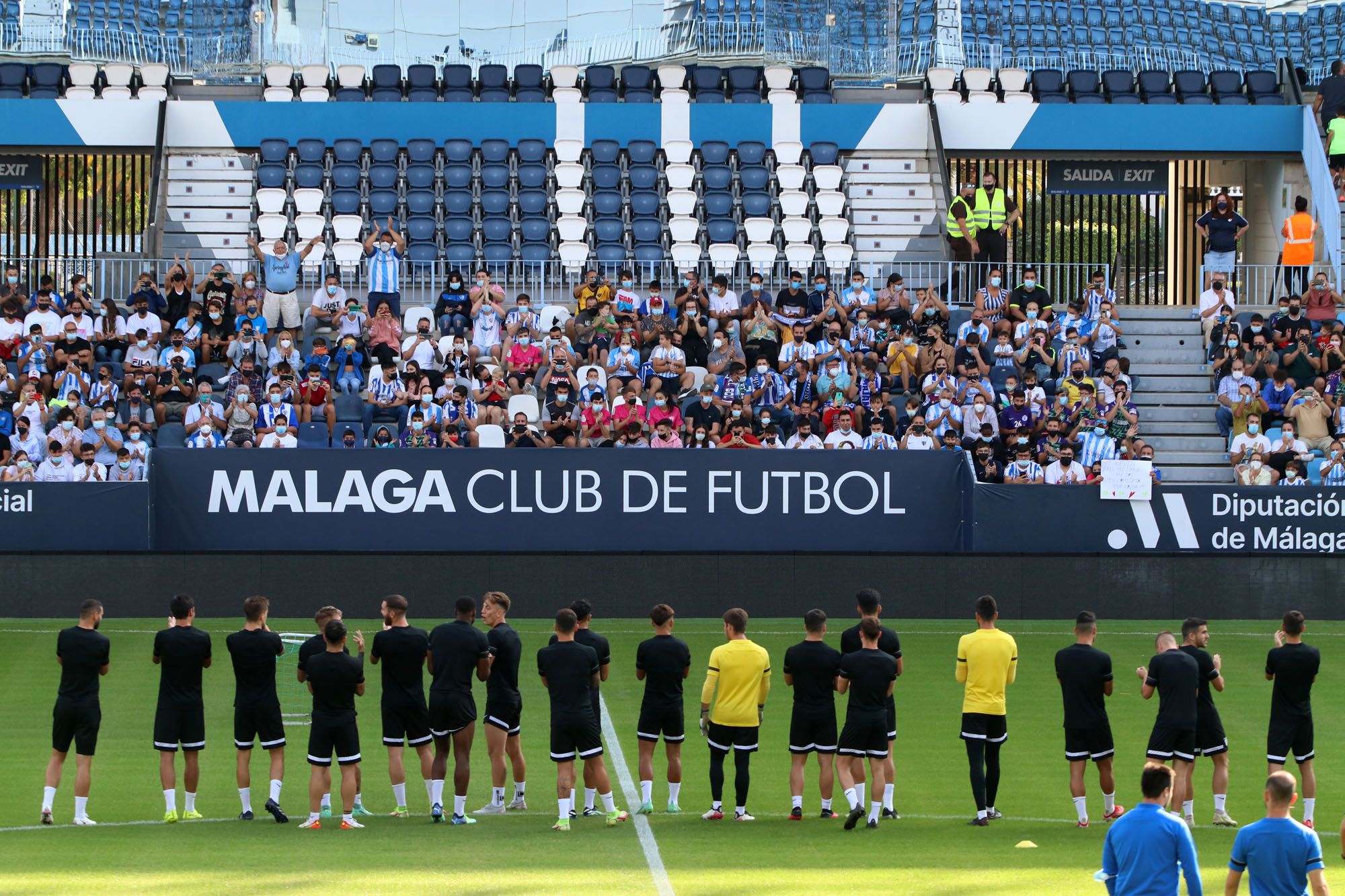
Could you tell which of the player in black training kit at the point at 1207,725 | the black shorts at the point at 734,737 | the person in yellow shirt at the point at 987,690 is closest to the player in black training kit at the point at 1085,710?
the person in yellow shirt at the point at 987,690

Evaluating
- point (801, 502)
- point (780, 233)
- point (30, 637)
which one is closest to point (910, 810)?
point (801, 502)

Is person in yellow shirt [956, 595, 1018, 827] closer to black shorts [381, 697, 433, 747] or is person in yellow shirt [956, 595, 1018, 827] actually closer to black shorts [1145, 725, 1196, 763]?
black shorts [1145, 725, 1196, 763]

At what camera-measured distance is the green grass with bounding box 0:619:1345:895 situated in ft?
35.8

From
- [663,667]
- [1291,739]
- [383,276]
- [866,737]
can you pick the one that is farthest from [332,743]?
[383,276]

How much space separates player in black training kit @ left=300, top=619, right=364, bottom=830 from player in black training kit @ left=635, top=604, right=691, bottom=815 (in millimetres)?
1971

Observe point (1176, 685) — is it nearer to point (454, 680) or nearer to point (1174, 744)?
point (1174, 744)

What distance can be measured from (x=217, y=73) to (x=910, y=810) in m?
24.6

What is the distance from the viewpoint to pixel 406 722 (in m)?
13.0

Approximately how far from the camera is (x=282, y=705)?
17.1m

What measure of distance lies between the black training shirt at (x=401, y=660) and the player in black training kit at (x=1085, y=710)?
4.43 meters

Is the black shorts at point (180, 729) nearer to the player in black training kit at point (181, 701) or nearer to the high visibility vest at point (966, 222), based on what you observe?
the player in black training kit at point (181, 701)

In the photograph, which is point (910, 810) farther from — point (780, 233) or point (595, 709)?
point (780, 233)

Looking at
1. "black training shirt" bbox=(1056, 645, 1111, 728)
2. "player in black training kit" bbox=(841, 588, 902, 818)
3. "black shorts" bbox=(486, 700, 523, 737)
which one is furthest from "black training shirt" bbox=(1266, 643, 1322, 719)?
"black shorts" bbox=(486, 700, 523, 737)

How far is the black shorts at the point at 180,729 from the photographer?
42.2ft
